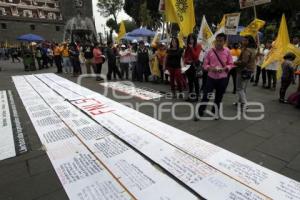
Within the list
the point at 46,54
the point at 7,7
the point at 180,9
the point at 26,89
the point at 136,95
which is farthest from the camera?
the point at 7,7

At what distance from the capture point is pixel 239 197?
2.61m

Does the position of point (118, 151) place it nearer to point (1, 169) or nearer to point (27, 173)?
point (27, 173)

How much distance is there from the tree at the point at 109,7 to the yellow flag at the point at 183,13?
57376mm

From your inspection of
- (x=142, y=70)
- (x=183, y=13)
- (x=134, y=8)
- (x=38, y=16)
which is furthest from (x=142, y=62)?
(x=38, y=16)

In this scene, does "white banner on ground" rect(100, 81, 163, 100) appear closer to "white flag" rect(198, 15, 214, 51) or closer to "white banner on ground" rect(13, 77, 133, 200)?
"white flag" rect(198, 15, 214, 51)

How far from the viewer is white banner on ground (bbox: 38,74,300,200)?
2.80 meters

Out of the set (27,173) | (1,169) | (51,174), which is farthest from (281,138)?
(1,169)

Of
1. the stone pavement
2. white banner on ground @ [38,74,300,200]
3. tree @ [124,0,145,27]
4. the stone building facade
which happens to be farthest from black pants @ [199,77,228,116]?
the stone building facade

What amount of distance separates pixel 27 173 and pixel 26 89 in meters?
6.66

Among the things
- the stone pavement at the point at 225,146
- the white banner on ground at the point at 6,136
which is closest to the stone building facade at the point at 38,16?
the white banner on ground at the point at 6,136

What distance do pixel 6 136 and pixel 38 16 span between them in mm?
55933

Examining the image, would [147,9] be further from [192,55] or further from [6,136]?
[6,136]

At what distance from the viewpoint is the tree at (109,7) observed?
58844 mm

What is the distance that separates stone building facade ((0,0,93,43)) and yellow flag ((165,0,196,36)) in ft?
164
